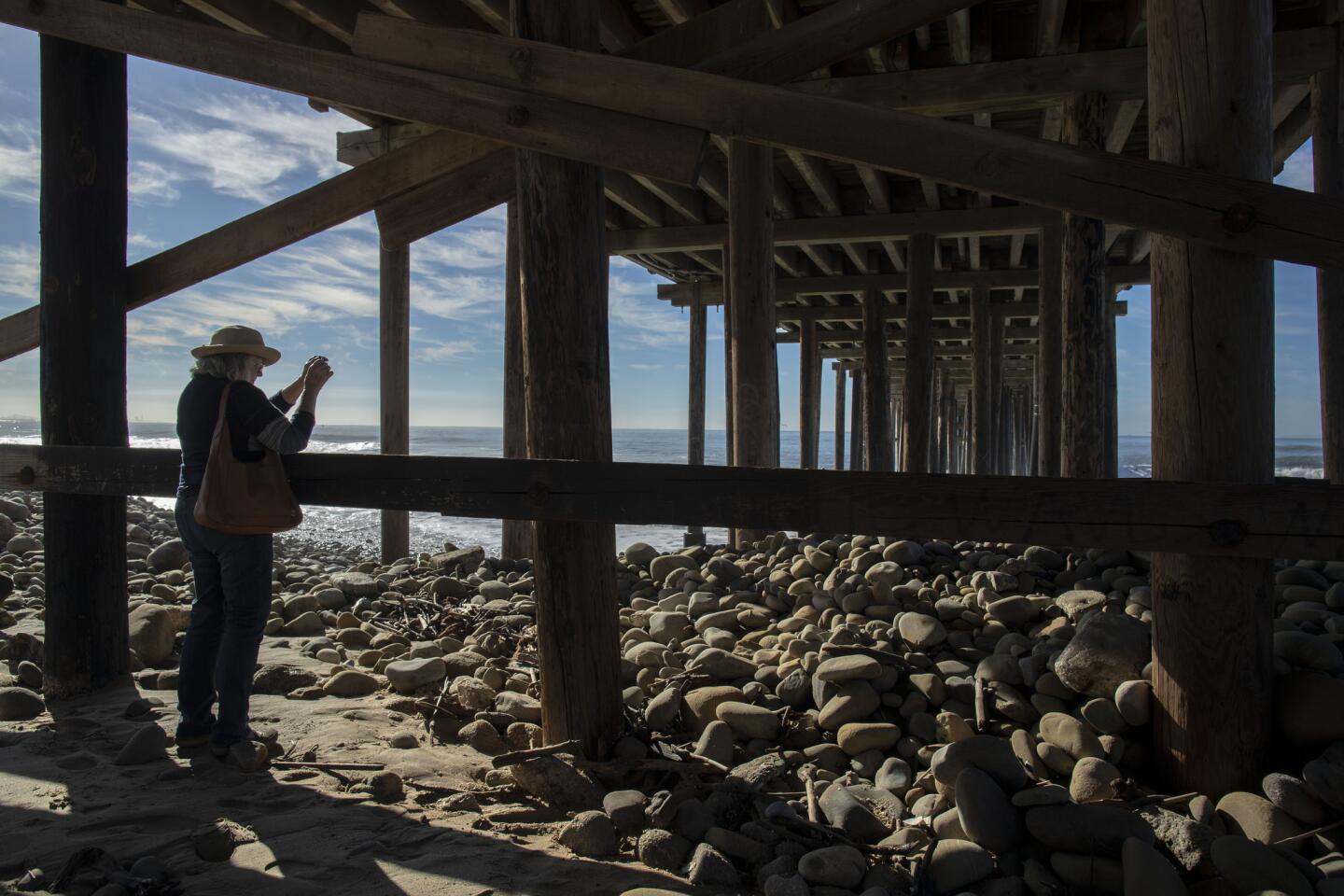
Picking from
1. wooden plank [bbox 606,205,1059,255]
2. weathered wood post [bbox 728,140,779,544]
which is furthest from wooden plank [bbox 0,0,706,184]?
wooden plank [bbox 606,205,1059,255]

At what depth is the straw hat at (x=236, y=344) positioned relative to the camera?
323 centimetres

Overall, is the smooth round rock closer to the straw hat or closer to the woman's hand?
the woman's hand

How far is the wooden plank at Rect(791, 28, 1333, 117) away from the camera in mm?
5559

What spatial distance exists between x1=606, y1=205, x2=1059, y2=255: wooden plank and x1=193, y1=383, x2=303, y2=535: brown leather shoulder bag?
6903 mm

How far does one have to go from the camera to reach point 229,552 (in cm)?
315

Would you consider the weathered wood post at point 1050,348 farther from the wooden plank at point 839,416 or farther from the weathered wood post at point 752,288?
the wooden plank at point 839,416

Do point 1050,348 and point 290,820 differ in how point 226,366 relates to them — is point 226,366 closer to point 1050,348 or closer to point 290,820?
point 290,820

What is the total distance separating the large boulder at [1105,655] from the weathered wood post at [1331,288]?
346 cm

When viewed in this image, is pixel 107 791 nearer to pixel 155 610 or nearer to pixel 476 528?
pixel 155 610

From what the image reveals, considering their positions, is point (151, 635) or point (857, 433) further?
point (857, 433)

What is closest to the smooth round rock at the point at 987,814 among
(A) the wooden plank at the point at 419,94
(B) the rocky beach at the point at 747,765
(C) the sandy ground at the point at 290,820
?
(B) the rocky beach at the point at 747,765

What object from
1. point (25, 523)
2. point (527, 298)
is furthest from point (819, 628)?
point (25, 523)

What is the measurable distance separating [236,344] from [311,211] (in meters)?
0.92

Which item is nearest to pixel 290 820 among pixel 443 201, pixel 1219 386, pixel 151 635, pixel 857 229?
pixel 151 635
